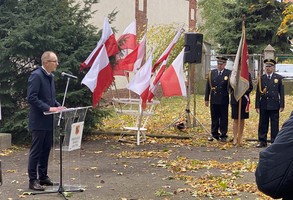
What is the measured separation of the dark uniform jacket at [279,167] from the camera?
2.67 m

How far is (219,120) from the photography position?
13.6 m

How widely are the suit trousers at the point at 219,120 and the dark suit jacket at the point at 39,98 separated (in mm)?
6317

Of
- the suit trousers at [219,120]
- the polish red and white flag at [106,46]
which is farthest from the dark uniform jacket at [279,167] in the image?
the suit trousers at [219,120]

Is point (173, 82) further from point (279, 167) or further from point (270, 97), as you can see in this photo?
point (279, 167)

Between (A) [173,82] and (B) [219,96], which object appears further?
(B) [219,96]

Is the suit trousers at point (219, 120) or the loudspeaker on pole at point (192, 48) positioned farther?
the loudspeaker on pole at point (192, 48)

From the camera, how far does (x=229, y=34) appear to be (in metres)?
32.5

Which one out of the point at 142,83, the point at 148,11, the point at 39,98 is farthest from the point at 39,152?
the point at 148,11

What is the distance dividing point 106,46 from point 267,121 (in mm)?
3949

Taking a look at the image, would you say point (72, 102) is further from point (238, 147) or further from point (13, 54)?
point (238, 147)

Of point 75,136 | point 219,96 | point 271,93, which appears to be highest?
point 271,93

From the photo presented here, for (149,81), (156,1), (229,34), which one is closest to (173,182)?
(149,81)

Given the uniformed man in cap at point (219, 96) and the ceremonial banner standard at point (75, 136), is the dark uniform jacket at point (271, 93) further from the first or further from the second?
the ceremonial banner standard at point (75, 136)

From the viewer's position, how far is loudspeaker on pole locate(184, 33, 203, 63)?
15.1m
